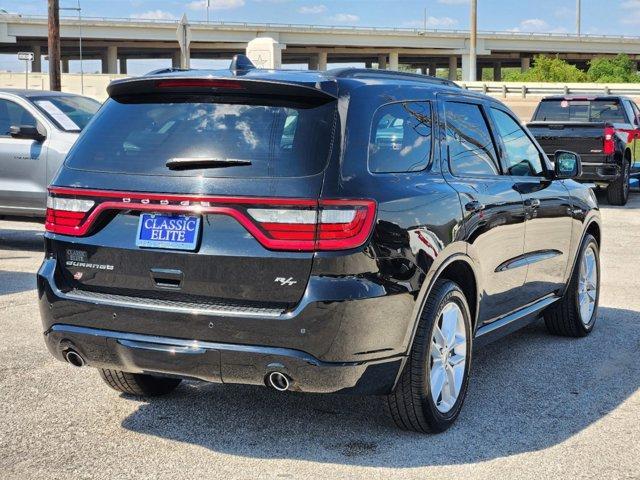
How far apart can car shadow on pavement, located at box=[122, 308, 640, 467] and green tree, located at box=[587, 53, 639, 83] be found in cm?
8925

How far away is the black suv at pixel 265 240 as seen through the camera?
423cm

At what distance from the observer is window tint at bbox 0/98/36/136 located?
11.9 meters

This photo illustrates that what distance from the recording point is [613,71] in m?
97.4

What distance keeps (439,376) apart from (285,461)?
3.04 ft

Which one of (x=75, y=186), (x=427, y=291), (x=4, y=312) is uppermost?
(x=75, y=186)

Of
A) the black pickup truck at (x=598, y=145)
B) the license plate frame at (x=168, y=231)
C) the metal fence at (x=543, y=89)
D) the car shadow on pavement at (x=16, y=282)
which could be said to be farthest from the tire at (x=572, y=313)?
the metal fence at (x=543, y=89)

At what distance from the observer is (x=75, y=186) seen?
4656 mm

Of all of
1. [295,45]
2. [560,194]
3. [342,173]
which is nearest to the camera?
[342,173]

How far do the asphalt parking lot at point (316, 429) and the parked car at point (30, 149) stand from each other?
16.6ft

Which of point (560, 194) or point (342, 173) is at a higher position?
point (342, 173)

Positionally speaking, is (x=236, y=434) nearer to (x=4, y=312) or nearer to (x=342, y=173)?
(x=342, y=173)

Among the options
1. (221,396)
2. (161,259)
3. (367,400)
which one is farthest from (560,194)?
(161,259)

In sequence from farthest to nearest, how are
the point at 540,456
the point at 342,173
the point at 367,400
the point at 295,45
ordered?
the point at 295,45 → the point at 367,400 → the point at 540,456 → the point at 342,173

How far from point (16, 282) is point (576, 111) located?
1276cm
